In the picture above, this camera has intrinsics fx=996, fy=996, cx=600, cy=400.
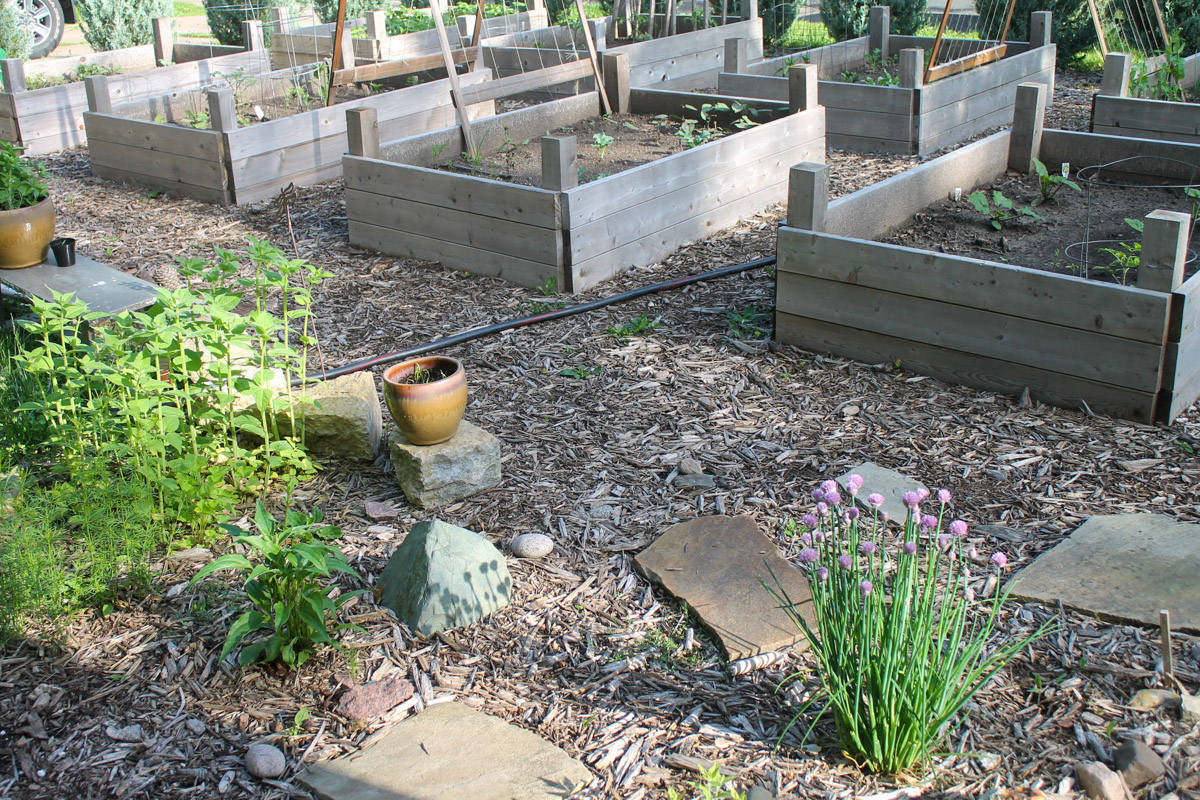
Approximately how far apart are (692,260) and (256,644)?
12.4 ft

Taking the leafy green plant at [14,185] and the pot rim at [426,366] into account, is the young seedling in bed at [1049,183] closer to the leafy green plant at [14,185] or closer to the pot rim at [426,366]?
the pot rim at [426,366]

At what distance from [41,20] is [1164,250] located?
13.9 meters

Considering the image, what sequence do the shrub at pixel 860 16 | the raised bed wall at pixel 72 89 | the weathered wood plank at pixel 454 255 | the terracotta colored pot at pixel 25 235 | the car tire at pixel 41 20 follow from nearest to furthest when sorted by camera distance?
the terracotta colored pot at pixel 25 235
the weathered wood plank at pixel 454 255
the raised bed wall at pixel 72 89
the shrub at pixel 860 16
the car tire at pixel 41 20

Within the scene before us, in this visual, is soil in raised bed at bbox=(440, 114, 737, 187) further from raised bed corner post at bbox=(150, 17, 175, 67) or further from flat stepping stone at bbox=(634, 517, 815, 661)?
raised bed corner post at bbox=(150, 17, 175, 67)

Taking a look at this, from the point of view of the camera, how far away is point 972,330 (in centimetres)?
405

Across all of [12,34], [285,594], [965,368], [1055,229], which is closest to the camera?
[285,594]

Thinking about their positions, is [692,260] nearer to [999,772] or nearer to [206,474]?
[206,474]

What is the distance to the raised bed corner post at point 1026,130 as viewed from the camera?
5.92m

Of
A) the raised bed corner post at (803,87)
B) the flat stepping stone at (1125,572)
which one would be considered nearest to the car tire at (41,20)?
the raised bed corner post at (803,87)

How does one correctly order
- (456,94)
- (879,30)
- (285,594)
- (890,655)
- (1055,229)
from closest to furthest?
(890,655) < (285,594) < (1055,229) < (456,94) < (879,30)

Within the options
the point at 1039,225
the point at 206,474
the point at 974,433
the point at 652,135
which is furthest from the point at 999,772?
the point at 652,135

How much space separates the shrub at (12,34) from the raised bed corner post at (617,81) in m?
7.06

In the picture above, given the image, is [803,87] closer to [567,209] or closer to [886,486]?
[567,209]

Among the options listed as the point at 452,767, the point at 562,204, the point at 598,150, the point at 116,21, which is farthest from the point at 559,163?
the point at 116,21
